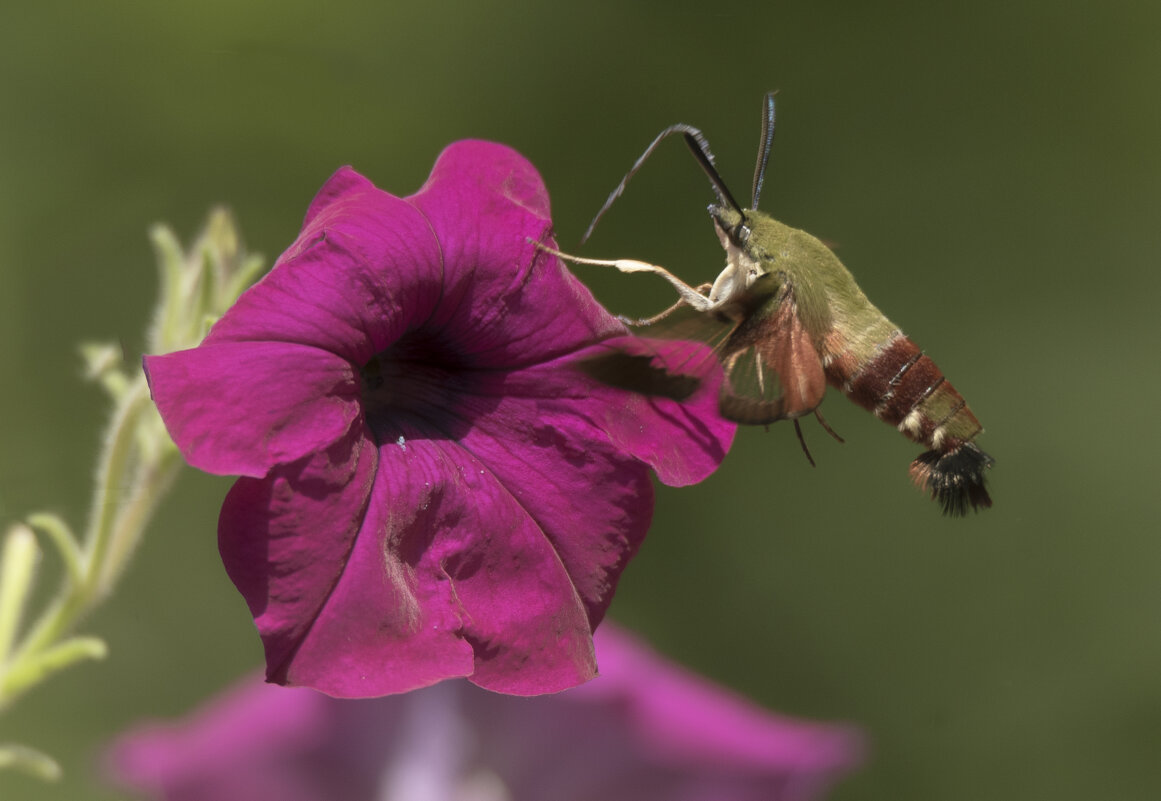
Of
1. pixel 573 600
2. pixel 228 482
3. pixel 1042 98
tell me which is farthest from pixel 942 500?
pixel 1042 98

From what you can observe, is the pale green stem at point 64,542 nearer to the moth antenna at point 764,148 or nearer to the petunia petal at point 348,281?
the petunia petal at point 348,281

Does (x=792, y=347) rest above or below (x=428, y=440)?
above

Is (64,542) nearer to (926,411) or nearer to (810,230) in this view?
(926,411)

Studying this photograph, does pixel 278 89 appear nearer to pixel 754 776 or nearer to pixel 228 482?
pixel 228 482

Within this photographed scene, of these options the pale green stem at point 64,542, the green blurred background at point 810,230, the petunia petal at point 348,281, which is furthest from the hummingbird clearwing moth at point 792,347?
the green blurred background at point 810,230

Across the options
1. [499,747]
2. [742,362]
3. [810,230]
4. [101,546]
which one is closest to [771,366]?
[742,362]

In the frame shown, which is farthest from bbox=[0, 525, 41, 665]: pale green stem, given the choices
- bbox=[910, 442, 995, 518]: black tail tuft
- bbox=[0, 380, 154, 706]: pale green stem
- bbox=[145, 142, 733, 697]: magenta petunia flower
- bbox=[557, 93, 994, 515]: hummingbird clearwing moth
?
bbox=[910, 442, 995, 518]: black tail tuft

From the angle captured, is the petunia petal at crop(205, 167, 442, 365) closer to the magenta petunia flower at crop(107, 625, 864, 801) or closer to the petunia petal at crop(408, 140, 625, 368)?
the petunia petal at crop(408, 140, 625, 368)
